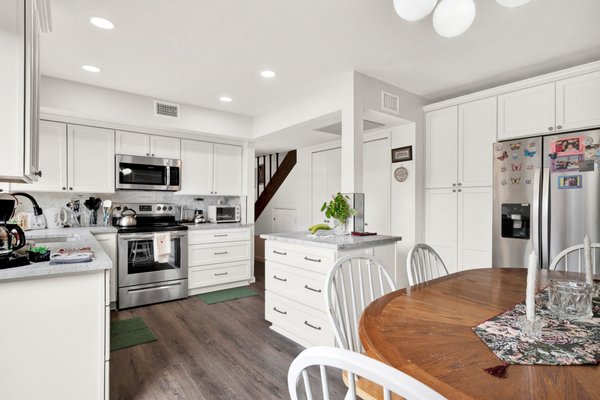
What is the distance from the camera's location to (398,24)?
7.22ft

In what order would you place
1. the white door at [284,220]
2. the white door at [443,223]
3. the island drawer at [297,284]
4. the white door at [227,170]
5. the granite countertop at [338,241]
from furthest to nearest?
the white door at [284,220], the white door at [227,170], the white door at [443,223], the island drawer at [297,284], the granite countertop at [338,241]

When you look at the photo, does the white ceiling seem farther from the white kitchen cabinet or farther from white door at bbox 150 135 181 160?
the white kitchen cabinet

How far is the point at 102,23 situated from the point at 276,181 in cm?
461

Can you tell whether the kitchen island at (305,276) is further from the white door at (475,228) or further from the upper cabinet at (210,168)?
the upper cabinet at (210,168)

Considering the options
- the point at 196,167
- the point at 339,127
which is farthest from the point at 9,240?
the point at 339,127

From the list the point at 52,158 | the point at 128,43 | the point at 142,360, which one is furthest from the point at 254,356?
the point at 52,158

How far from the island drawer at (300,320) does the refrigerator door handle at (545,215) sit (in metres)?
2.01

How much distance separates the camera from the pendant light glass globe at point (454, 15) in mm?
1381

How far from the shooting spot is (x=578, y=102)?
104 inches

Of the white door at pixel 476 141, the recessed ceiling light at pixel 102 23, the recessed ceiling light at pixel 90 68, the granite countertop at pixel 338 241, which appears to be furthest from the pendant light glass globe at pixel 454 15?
the recessed ceiling light at pixel 90 68

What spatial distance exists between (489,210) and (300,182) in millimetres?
3396

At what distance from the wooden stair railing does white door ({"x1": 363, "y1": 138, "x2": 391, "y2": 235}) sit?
7.19 feet

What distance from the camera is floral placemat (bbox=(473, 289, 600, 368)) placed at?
81 centimetres

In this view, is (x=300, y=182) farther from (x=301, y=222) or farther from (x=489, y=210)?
(x=489, y=210)
